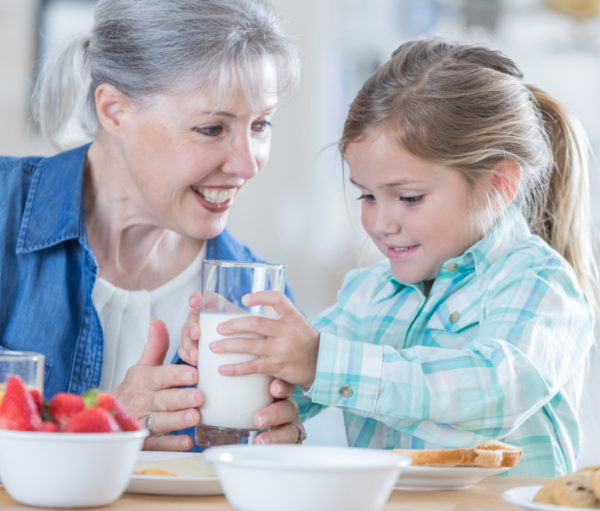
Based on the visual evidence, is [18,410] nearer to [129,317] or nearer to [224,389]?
[224,389]

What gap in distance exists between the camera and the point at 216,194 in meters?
1.73

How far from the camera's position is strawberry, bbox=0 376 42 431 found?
0.85m

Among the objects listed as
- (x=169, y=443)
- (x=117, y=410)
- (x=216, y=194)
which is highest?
(x=216, y=194)

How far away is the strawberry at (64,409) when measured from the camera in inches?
33.9

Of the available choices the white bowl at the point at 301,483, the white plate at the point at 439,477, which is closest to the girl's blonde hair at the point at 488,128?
the white plate at the point at 439,477

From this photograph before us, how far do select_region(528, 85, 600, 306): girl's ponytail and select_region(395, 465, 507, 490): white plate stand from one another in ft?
2.21

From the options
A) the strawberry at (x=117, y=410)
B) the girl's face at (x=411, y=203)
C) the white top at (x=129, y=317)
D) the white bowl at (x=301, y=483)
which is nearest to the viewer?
the white bowl at (x=301, y=483)

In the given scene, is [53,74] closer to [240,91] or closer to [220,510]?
[240,91]

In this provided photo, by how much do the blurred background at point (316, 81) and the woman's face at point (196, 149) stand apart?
2.29 meters

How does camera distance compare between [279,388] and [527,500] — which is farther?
[279,388]

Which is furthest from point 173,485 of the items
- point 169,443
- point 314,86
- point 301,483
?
point 314,86

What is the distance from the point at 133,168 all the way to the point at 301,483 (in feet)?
3.57

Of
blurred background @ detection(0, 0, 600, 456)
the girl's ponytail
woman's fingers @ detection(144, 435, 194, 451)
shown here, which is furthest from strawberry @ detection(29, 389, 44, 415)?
blurred background @ detection(0, 0, 600, 456)

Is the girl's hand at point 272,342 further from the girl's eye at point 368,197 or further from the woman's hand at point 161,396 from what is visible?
the girl's eye at point 368,197
